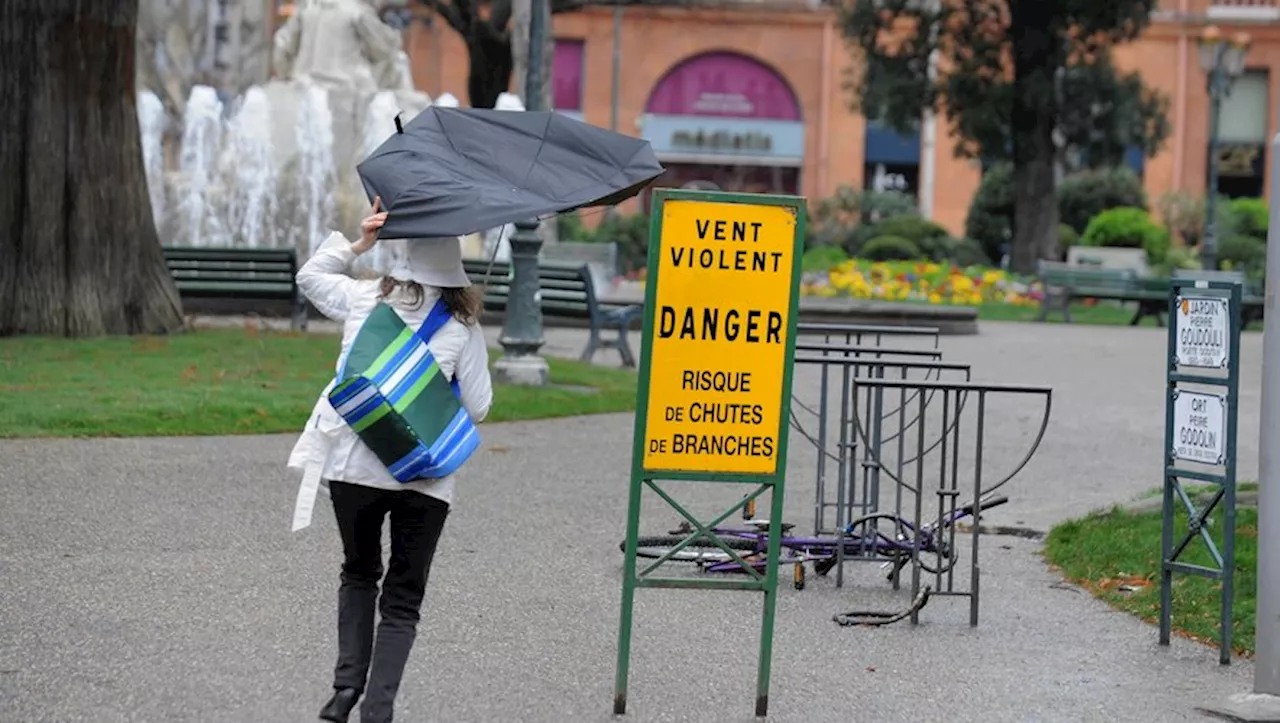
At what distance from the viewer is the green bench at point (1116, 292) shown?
31.5 m

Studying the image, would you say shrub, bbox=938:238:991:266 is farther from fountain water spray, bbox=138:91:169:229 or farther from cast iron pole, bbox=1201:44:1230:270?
fountain water spray, bbox=138:91:169:229

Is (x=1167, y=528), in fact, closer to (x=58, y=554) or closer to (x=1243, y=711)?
(x=1243, y=711)

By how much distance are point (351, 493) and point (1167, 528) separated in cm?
351

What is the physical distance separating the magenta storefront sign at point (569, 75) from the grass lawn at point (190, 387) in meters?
40.5

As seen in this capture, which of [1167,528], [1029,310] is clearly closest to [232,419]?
[1167,528]

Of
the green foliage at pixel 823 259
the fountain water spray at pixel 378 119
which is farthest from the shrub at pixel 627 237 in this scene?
the fountain water spray at pixel 378 119

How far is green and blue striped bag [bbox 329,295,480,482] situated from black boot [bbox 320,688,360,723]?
67 cm

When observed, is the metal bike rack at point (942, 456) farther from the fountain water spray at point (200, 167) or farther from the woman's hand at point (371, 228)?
the fountain water spray at point (200, 167)

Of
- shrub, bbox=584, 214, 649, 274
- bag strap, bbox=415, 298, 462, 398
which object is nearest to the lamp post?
bag strap, bbox=415, 298, 462, 398

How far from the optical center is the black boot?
6.20m

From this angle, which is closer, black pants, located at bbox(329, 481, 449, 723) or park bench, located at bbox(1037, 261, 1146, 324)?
black pants, located at bbox(329, 481, 449, 723)

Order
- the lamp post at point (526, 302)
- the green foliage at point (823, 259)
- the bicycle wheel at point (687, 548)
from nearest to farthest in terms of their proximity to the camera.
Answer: the bicycle wheel at point (687, 548) < the lamp post at point (526, 302) < the green foliage at point (823, 259)

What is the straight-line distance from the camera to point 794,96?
2368 inches

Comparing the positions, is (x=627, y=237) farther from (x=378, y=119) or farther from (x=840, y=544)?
(x=840, y=544)
